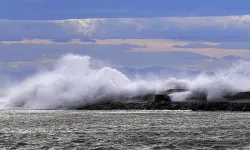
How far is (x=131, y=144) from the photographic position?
275 feet

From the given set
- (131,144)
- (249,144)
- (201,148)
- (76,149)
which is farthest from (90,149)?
(249,144)

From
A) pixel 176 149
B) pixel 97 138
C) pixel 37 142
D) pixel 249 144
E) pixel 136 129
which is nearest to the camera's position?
pixel 176 149

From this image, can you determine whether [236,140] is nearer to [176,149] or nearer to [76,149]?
[176,149]

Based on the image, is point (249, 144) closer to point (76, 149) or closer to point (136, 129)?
point (76, 149)

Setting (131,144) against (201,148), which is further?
(131,144)

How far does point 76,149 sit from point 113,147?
203 inches

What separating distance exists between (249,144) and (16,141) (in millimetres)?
33082

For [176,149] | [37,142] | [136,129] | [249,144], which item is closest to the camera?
Result: [176,149]

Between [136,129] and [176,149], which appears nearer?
[176,149]

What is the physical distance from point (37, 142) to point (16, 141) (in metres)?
3.55

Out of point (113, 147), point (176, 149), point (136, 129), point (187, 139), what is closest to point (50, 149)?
point (113, 147)

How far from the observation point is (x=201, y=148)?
78.1 m

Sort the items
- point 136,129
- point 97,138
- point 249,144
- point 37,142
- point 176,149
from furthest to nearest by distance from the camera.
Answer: point 136,129 → point 97,138 → point 37,142 → point 249,144 → point 176,149

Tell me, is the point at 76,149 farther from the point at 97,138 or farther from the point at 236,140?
the point at 236,140
